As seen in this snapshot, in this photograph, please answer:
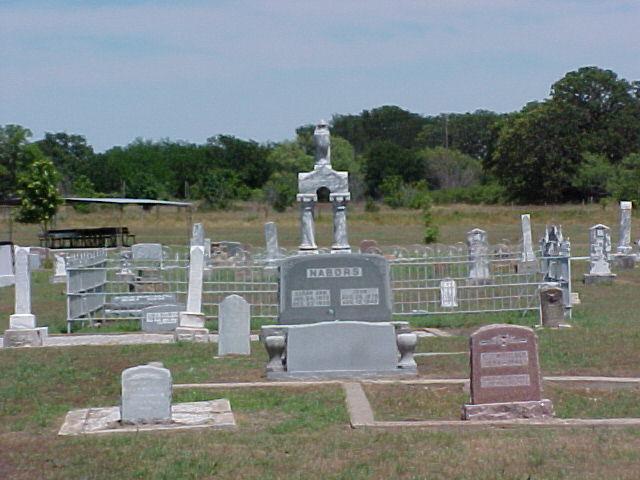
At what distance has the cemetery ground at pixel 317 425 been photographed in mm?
8555

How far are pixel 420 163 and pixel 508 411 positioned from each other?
91.7 metres

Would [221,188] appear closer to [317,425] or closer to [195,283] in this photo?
[195,283]

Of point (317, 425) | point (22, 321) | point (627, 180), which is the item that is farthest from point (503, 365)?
point (627, 180)

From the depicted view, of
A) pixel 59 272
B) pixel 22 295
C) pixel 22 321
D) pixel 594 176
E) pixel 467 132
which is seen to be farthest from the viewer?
pixel 467 132

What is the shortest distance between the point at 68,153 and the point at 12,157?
32.9 meters

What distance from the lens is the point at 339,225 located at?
88.2 ft

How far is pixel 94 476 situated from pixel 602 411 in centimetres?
522

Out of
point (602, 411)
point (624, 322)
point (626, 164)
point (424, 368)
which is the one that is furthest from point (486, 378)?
point (626, 164)

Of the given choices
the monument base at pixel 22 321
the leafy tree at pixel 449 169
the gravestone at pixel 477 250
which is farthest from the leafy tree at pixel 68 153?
the monument base at pixel 22 321

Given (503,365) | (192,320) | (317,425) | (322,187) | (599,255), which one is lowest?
(317,425)

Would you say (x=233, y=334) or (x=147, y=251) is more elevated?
(x=147, y=251)

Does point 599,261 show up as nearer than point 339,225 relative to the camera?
No

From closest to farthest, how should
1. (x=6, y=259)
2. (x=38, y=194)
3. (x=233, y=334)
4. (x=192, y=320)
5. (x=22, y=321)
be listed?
1. (x=233, y=334)
2. (x=22, y=321)
3. (x=192, y=320)
4. (x=6, y=259)
5. (x=38, y=194)

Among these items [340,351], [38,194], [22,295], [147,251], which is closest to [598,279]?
[147,251]
